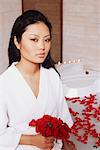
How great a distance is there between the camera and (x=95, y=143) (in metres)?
2.35

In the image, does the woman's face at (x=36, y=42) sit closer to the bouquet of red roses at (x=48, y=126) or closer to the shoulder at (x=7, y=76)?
the shoulder at (x=7, y=76)

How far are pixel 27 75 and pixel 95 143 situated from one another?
1268 mm

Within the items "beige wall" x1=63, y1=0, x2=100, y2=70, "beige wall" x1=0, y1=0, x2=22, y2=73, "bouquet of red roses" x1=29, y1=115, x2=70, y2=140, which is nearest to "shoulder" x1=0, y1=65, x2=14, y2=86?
"bouquet of red roses" x1=29, y1=115, x2=70, y2=140

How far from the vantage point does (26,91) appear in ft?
3.92

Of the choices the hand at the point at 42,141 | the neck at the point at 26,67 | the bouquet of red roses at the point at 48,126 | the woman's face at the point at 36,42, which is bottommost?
the hand at the point at 42,141

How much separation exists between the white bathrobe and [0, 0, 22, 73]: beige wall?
1.61 m

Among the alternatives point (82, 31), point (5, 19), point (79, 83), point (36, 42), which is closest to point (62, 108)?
point (36, 42)

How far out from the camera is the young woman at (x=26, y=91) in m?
1.16

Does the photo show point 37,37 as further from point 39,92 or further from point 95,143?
point 95,143

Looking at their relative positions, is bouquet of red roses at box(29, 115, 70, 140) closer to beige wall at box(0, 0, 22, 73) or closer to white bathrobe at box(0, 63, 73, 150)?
white bathrobe at box(0, 63, 73, 150)

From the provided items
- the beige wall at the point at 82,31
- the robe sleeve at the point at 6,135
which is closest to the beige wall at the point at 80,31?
the beige wall at the point at 82,31

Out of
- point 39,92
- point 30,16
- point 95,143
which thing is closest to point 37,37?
point 30,16

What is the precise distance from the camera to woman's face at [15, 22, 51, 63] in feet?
3.81

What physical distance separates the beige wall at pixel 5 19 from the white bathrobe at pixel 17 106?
5.29 feet
